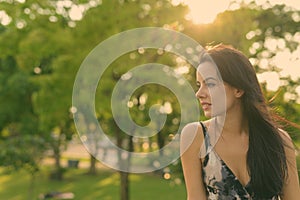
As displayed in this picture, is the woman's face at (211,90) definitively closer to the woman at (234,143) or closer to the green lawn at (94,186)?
the woman at (234,143)

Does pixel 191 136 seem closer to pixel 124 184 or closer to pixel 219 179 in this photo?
pixel 219 179

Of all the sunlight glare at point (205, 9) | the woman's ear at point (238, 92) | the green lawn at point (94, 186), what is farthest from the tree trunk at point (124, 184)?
the woman's ear at point (238, 92)

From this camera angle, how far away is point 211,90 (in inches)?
90.4

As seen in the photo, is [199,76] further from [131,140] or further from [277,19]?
[277,19]

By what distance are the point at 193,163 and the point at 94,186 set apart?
32.7 m

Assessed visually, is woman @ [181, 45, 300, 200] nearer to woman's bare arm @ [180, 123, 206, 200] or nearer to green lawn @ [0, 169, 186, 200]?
woman's bare arm @ [180, 123, 206, 200]

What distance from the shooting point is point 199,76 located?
232 cm

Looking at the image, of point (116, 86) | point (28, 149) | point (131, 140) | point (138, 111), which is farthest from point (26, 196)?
point (116, 86)

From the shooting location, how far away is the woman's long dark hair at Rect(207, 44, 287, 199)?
2.30 meters

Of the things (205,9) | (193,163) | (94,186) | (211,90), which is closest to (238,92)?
(211,90)

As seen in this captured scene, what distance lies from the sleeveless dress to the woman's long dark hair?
79 mm

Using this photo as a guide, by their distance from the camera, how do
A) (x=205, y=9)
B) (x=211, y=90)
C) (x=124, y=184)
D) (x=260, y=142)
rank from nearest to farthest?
1. (x=211, y=90)
2. (x=260, y=142)
3. (x=205, y=9)
4. (x=124, y=184)

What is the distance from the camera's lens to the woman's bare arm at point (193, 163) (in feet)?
7.72

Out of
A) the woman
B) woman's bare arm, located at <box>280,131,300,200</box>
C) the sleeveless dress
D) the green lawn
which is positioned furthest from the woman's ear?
the green lawn
